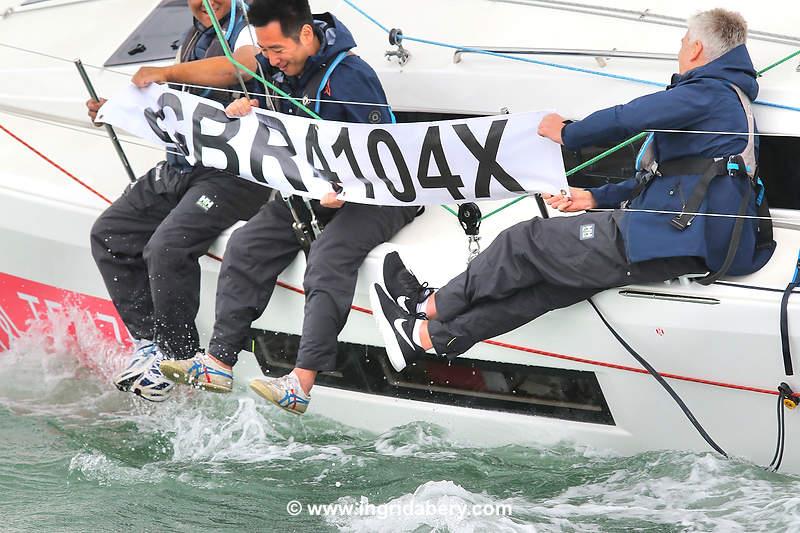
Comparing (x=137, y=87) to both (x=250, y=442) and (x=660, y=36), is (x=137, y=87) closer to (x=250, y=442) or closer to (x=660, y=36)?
(x=250, y=442)

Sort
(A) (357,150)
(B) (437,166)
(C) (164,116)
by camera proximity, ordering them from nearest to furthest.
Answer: (B) (437,166) → (A) (357,150) → (C) (164,116)

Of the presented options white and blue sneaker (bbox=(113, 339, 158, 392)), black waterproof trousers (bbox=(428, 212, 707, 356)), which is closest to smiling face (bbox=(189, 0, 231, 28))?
white and blue sneaker (bbox=(113, 339, 158, 392))

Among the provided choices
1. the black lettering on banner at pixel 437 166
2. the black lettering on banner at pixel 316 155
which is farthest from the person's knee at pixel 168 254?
the black lettering on banner at pixel 437 166

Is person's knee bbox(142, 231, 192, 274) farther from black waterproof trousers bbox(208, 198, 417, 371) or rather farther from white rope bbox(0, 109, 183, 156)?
white rope bbox(0, 109, 183, 156)

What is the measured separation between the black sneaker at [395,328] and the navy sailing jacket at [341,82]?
61cm

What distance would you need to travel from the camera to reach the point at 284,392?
3.74 meters

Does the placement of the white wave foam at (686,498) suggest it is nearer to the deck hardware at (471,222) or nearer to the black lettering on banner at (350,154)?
the deck hardware at (471,222)

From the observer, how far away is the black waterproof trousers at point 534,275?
3492mm

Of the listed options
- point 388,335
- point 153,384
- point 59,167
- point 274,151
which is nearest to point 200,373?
point 153,384

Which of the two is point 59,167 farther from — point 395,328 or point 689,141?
point 689,141

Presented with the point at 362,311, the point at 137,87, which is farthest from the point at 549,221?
the point at 137,87

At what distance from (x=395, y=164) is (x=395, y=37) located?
863mm

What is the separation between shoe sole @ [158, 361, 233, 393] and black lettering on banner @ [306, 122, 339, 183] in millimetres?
826

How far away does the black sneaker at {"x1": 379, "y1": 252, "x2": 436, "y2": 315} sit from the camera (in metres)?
3.83
